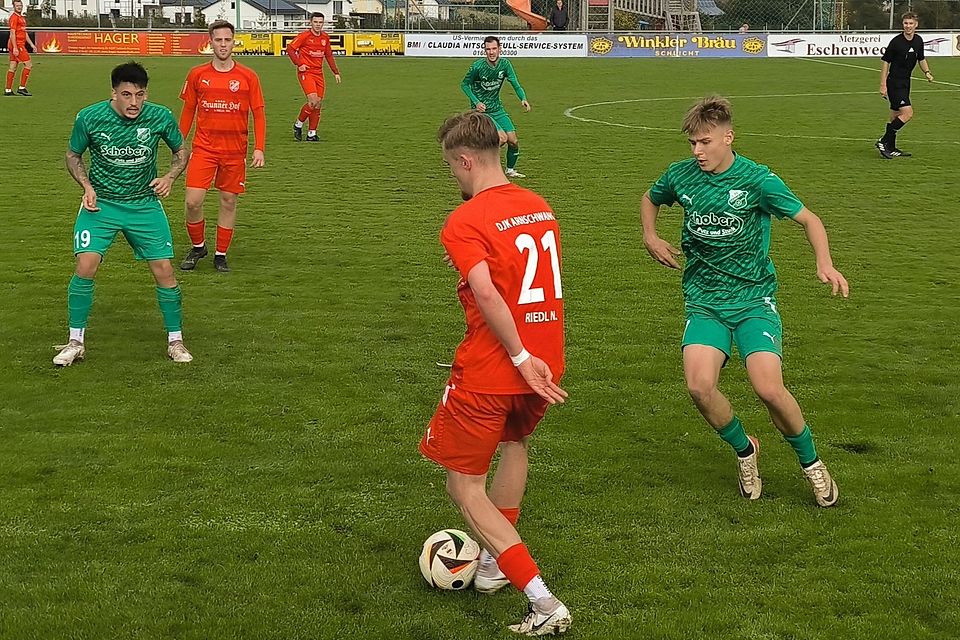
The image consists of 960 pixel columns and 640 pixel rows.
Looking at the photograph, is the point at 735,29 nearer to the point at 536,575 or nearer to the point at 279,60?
the point at 279,60

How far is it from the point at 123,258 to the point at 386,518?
7503mm

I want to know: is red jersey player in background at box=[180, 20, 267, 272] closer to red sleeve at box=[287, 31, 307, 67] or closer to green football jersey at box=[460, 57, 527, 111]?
green football jersey at box=[460, 57, 527, 111]

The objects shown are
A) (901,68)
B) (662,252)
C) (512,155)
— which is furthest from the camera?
(901,68)

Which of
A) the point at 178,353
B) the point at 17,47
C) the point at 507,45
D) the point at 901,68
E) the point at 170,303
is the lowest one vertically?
the point at 178,353

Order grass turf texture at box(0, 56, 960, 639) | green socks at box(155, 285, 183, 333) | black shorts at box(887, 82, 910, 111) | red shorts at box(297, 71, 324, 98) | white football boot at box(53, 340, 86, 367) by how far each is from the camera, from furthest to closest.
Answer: red shorts at box(297, 71, 324, 98) → black shorts at box(887, 82, 910, 111) → green socks at box(155, 285, 183, 333) → white football boot at box(53, 340, 86, 367) → grass turf texture at box(0, 56, 960, 639)

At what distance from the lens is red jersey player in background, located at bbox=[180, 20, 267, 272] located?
1195 cm

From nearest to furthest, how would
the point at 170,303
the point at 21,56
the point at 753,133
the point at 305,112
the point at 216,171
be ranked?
the point at 170,303
the point at 216,171
the point at 305,112
the point at 753,133
the point at 21,56

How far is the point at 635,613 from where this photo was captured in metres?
5.10

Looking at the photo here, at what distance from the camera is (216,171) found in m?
12.2

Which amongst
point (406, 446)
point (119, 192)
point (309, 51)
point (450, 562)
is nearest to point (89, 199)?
point (119, 192)

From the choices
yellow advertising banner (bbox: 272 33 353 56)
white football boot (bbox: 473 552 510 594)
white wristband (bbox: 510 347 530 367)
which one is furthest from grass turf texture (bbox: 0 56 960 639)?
yellow advertising banner (bbox: 272 33 353 56)

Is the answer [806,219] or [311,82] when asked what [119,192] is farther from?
[311,82]

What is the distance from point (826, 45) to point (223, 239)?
37.7m

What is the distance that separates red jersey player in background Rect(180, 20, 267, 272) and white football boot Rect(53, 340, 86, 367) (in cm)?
329
